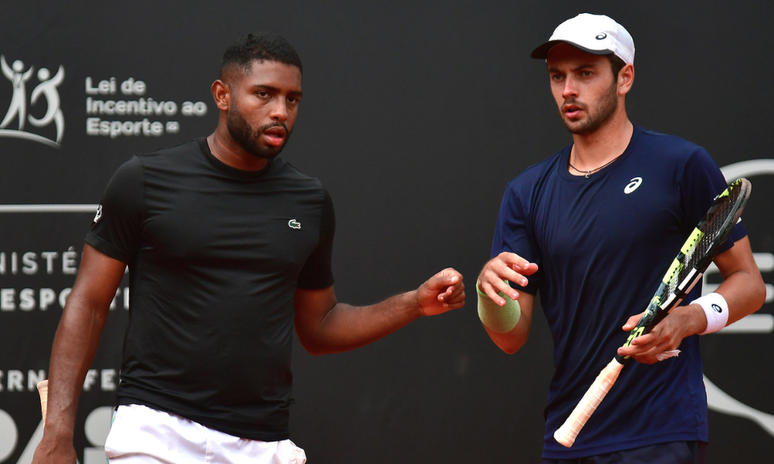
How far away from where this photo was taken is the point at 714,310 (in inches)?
68.0

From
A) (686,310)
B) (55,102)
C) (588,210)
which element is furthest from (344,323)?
(55,102)

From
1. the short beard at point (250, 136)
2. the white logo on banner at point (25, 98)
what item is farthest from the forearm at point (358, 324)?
the white logo on banner at point (25, 98)

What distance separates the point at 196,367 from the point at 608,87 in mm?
1237

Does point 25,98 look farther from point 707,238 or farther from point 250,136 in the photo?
point 707,238

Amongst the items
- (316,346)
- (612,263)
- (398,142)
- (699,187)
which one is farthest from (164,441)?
(398,142)

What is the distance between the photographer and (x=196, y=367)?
1859mm

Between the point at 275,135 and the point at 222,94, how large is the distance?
0.23 metres

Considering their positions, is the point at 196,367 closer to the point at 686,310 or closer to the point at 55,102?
the point at 686,310

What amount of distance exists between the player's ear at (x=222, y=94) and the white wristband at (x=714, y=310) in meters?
1.27

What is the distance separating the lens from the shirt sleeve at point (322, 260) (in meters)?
2.13

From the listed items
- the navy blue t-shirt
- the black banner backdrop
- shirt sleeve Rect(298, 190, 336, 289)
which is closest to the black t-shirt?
shirt sleeve Rect(298, 190, 336, 289)

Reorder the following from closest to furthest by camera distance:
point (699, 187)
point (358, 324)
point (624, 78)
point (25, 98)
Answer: point (699, 187) → point (624, 78) → point (358, 324) → point (25, 98)

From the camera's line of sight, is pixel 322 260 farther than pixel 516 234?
Yes

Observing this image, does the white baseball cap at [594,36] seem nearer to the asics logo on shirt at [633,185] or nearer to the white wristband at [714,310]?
the asics logo on shirt at [633,185]
